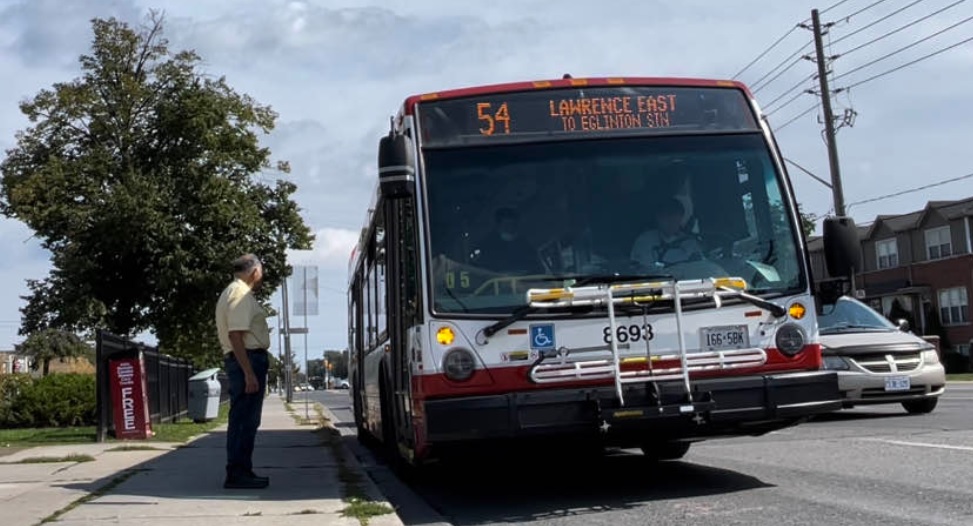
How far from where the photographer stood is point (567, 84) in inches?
323

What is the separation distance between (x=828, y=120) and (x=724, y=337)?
30.9 metres

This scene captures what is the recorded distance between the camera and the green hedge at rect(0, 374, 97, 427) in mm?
21297

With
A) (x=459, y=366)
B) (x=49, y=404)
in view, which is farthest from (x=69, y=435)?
(x=459, y=366)

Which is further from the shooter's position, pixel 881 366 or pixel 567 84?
pixel 881 366

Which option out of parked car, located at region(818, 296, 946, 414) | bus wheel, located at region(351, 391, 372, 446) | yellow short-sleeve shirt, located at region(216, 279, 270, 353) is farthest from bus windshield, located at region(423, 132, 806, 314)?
bus wheel, located at region(351, 391, 372, 446)

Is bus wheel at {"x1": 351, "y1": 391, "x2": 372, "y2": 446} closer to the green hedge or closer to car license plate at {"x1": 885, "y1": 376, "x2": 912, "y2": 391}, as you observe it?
car license plate at {"x1": 885, "y1": 376, "x2": 912, "y2": 391}

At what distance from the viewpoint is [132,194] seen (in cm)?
3212

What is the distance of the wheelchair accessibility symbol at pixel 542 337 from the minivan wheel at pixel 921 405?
8937mm

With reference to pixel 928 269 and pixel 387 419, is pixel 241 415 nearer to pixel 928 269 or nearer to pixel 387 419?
pixel 387 419

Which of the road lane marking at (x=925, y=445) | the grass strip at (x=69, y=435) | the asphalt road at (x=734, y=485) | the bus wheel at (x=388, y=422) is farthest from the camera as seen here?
the grass strip at (x=69, y=435)

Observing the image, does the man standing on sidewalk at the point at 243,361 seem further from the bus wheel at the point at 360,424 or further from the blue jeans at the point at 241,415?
the bus wheel at the point at 360,424

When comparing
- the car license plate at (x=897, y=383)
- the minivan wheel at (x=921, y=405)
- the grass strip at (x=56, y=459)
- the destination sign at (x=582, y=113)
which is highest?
the destination sign at (x=582, y=113)

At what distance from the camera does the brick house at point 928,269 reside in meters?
48.7

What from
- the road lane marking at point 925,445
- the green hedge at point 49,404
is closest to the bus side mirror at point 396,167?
the road lane marking at point 925,445
